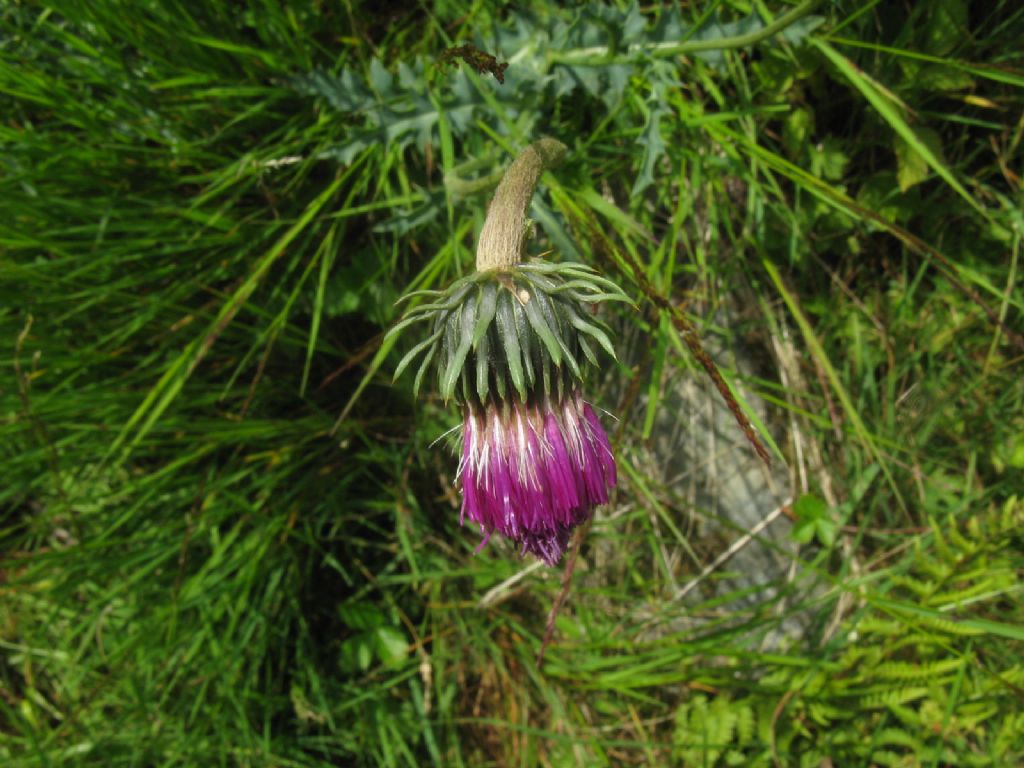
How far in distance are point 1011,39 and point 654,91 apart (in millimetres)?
1081

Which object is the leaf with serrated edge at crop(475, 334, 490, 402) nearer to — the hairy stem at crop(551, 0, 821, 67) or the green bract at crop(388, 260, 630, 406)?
the green bract at crop(388, 260, 630, 406)

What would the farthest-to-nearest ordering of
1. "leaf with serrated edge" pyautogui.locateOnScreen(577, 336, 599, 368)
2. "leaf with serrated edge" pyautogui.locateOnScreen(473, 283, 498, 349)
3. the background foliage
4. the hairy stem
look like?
the background foliage
the hairy stem
"leaf with serrated edge" pyautogui.locateOnScreen(577, 336, 599, 368)
"leaf with serrated edge" pyautogui.locateOnScreen(473, 283, 498, 349)

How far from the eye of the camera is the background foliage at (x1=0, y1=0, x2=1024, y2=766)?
222 centimetres

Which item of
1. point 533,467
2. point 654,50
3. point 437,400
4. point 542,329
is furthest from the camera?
point 437,400

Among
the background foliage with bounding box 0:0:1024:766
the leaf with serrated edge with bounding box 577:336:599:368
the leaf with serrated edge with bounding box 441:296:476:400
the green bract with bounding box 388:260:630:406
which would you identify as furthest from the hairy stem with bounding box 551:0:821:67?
the leaf with serrated edge with bounding box 441:296:476:400

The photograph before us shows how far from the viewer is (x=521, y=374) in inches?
56.0

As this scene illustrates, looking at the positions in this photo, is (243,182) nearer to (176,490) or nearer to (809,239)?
(176,490)

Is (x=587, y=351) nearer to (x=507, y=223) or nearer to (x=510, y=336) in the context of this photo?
(x=510, y=336)

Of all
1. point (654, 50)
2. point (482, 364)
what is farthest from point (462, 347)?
point (654, 50)

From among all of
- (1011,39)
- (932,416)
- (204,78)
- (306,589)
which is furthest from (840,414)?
(204,78)

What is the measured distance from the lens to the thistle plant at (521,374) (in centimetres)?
142

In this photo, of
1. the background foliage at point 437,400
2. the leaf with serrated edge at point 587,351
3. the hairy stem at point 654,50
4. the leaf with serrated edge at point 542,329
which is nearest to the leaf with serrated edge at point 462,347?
the leaf with serrated edge at point 542,329

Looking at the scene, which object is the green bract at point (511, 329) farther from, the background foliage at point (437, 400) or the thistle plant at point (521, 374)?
the background foliage at point (437, 400)

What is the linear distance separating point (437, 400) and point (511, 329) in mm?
1452
